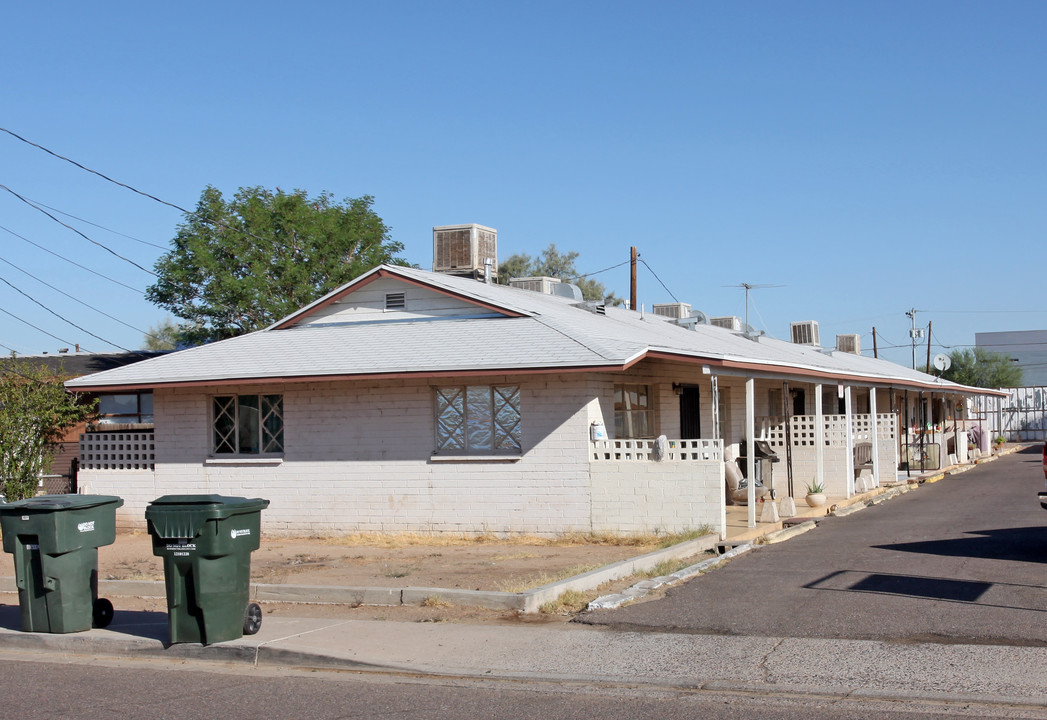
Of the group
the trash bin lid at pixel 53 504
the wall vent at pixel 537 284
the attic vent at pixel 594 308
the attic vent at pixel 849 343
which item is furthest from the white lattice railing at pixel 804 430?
the attic vent at pixel 849 343

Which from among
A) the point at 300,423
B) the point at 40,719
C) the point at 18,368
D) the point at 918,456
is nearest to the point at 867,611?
the point at 40,719

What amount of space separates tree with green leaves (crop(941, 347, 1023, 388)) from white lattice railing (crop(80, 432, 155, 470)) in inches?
2218

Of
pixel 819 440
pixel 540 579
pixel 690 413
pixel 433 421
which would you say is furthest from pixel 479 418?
pixel 819 440

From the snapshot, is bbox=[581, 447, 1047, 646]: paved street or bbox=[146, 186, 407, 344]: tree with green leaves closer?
bbox=[581, 447, 1047, 646]: paved street

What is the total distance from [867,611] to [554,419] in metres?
6.48

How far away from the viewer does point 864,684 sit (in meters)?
7.43

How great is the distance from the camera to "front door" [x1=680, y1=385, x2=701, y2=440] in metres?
20.7

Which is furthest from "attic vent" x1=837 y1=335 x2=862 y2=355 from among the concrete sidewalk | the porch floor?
the concrete sidewalk

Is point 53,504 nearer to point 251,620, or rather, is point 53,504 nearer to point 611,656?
point 251,620

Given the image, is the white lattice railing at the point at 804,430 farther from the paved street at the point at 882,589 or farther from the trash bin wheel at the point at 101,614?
the trash bin wheel at the point at 101,614

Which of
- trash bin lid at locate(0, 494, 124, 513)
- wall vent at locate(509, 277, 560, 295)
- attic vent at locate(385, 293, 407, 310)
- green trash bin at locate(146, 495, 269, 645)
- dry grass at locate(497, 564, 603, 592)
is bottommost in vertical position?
dry grass at locate(497, 564, 603, 592)

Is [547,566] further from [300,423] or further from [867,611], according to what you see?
[300,423]

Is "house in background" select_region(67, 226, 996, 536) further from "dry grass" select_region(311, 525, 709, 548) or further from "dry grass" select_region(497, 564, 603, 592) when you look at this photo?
"dry grass" select_region(497, 564, 603, 592)

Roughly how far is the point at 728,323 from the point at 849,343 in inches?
547
